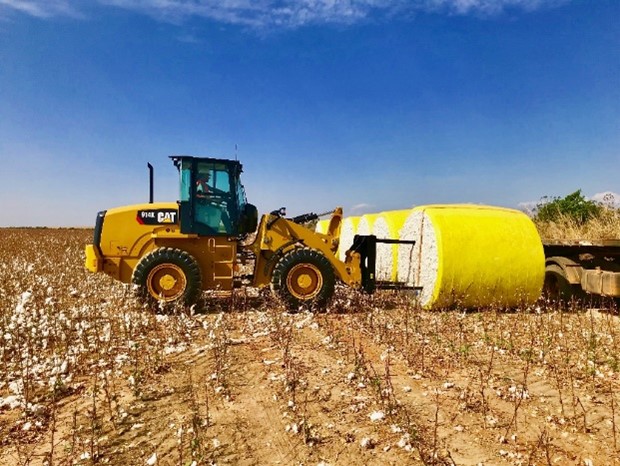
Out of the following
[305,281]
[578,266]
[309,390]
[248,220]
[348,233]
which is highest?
[248,220]

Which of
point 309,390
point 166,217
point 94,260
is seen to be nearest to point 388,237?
point 166,217

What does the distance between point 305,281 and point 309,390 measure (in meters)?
4.15

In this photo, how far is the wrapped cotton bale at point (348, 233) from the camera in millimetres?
14742

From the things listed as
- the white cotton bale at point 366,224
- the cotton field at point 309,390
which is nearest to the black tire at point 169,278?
the cotton field at point 309,390

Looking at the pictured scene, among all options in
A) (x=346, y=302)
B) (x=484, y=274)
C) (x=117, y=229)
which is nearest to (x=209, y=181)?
(x=117, y=229)

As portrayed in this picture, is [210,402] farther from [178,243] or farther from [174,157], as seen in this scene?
[174,157]

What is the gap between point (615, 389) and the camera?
4.92 metres

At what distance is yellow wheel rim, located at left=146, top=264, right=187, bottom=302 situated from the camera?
28.8 feet

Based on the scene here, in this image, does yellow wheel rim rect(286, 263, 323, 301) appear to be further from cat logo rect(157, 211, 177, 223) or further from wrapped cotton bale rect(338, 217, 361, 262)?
wrapped cotton bale rect(338, 217, 361, 262)

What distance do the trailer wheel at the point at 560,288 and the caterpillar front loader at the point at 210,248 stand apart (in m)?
3.57

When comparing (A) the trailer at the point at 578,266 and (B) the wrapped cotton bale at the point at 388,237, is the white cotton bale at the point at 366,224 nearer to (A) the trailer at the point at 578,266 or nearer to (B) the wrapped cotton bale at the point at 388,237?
(B) the wrapped cotton bale at the point at 388,237

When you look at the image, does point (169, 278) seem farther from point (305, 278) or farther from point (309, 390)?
point (309, 390)

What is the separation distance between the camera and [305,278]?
9023 mm

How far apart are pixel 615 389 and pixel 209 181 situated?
23.2 feet
